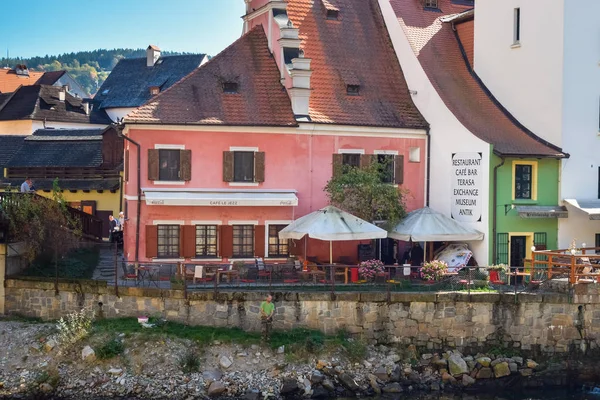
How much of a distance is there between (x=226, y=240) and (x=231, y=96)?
5496 millimetres

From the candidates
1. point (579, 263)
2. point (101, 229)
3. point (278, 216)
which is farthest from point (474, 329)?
point (101, 229)

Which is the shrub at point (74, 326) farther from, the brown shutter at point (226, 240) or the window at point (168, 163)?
the window at point (168, 163)

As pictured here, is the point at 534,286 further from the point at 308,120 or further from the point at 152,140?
the point at 152,140

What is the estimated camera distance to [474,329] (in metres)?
30.9

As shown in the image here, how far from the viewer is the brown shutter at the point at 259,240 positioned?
115ft

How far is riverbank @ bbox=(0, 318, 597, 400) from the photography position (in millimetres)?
27266

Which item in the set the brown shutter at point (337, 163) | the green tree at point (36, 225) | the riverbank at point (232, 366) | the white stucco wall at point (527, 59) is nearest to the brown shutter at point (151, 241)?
the green tree at point (36, 225)

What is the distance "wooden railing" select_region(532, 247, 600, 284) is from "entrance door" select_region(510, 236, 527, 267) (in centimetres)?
170

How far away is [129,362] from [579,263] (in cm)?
1587

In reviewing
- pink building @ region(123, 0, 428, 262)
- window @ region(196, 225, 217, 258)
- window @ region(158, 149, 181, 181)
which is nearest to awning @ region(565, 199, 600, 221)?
pink building @ region(123, 0, 428, 262)

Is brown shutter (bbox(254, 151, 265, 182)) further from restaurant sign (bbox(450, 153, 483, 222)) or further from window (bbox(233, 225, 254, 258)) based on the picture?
restaurant sign (bbox(450, 153, 483, 222))

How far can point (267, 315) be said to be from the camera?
29.3 meters

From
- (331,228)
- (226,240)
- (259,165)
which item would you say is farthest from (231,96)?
(331,228)

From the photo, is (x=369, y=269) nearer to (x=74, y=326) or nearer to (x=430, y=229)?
(x=430, y=229)
